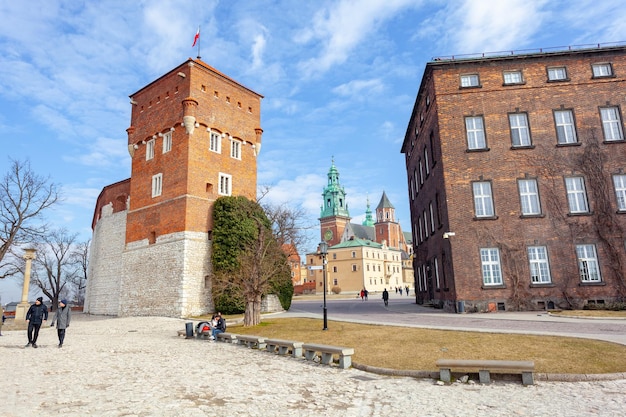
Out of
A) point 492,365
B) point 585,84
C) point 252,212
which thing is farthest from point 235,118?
point 492,365

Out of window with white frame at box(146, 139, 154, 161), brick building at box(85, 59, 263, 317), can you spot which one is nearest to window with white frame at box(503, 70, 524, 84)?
brick building at box(85, 59, 263, 317)

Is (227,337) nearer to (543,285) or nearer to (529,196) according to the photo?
(543,285)

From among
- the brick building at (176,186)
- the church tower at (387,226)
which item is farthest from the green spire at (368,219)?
the brick building at (176,186)

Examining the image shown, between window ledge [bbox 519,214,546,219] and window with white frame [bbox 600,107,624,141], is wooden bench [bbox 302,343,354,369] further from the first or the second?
window with white frame [bbox 600,107,624,141]

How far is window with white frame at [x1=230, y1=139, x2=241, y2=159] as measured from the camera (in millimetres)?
34581

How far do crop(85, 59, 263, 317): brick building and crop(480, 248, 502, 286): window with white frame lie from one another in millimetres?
19365

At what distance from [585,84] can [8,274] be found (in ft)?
163

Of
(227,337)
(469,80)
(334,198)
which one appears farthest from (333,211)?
(227,337)

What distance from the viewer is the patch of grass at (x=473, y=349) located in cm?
868

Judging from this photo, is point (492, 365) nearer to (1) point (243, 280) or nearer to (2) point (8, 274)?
(1) point (243, 280)

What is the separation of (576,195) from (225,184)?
966 inches

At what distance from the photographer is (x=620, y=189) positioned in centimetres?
2253

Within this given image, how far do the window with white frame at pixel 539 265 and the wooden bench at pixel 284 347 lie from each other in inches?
619

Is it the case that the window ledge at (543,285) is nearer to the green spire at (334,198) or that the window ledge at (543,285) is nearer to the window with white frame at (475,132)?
the window with white frame at (475,132)
